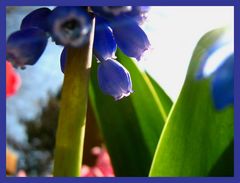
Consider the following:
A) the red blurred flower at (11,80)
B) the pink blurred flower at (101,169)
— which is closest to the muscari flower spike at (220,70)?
the pink blurred flower at (101,169)

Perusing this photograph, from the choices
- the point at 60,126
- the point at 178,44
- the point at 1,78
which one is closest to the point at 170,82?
the point at 178,44

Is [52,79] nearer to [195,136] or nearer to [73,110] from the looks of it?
[195,136]

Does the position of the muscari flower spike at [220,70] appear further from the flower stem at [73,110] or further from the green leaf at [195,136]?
the flower stem at [73,110]

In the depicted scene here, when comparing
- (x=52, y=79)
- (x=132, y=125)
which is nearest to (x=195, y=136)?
(x=132, y=125)

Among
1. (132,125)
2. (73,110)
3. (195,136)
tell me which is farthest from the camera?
(132,125)

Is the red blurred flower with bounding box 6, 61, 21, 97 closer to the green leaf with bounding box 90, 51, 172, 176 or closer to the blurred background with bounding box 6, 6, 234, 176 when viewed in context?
the blurred background with bounding box 6, 6, 234, 176

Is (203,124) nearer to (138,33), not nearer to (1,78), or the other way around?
(138,33)
